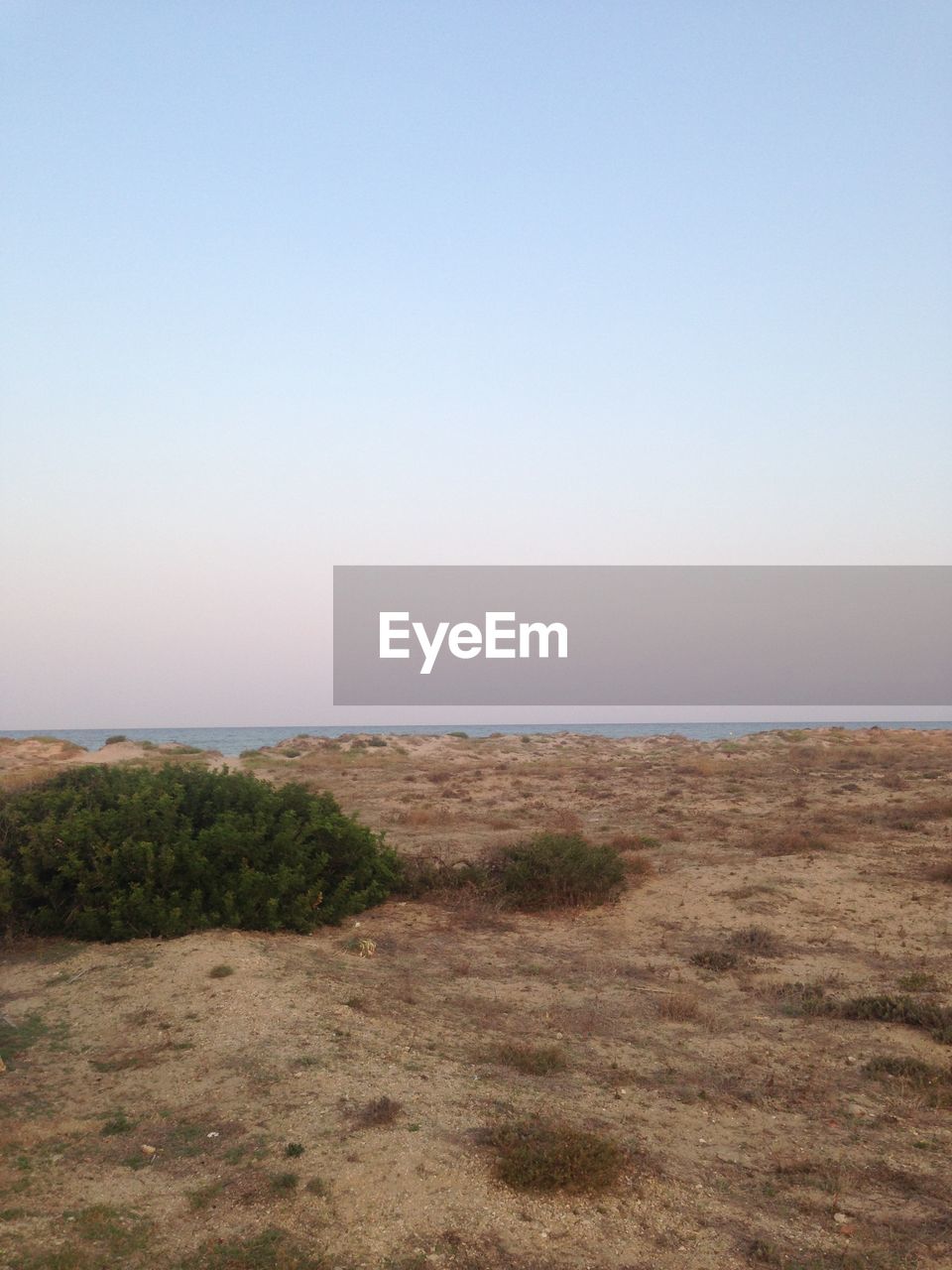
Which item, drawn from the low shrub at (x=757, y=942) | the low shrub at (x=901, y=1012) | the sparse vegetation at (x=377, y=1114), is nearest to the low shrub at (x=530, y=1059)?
the sparse vegetation at (x=377, y=1114)

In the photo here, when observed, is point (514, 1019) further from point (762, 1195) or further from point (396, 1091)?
point (762, 1195)

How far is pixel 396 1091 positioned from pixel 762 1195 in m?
2.46

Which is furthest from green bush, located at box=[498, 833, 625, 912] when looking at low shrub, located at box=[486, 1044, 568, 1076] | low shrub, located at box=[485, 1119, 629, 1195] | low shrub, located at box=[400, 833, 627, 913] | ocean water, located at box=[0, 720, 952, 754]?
ocean water, located at box=[0, 720, 952, 754]

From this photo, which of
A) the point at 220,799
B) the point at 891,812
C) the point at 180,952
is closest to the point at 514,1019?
the point at 180,952

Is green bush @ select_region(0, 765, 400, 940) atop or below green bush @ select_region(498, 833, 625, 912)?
atop

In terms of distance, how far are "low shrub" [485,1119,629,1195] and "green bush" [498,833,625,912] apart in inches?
274

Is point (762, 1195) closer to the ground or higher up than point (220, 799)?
closer to the ground

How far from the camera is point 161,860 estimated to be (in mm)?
10094

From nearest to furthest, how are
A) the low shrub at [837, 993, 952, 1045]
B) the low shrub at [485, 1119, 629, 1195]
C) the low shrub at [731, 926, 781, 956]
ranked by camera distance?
the low shrub at [485, 1119, 629, 1195], the low shrub at [837, 993, 952, 1045], the low shrub at [731, 926, 781, 956]

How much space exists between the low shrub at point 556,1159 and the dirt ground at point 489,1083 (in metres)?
0.08

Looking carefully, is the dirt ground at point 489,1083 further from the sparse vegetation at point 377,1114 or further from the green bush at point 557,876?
the green bush at point 557,876

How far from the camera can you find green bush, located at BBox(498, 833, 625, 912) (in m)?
12.6

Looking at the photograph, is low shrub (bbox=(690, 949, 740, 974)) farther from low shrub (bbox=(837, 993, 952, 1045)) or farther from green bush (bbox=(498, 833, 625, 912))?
green bush (bbox=(498, 833, 625, 912))

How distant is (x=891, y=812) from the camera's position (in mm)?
18969
